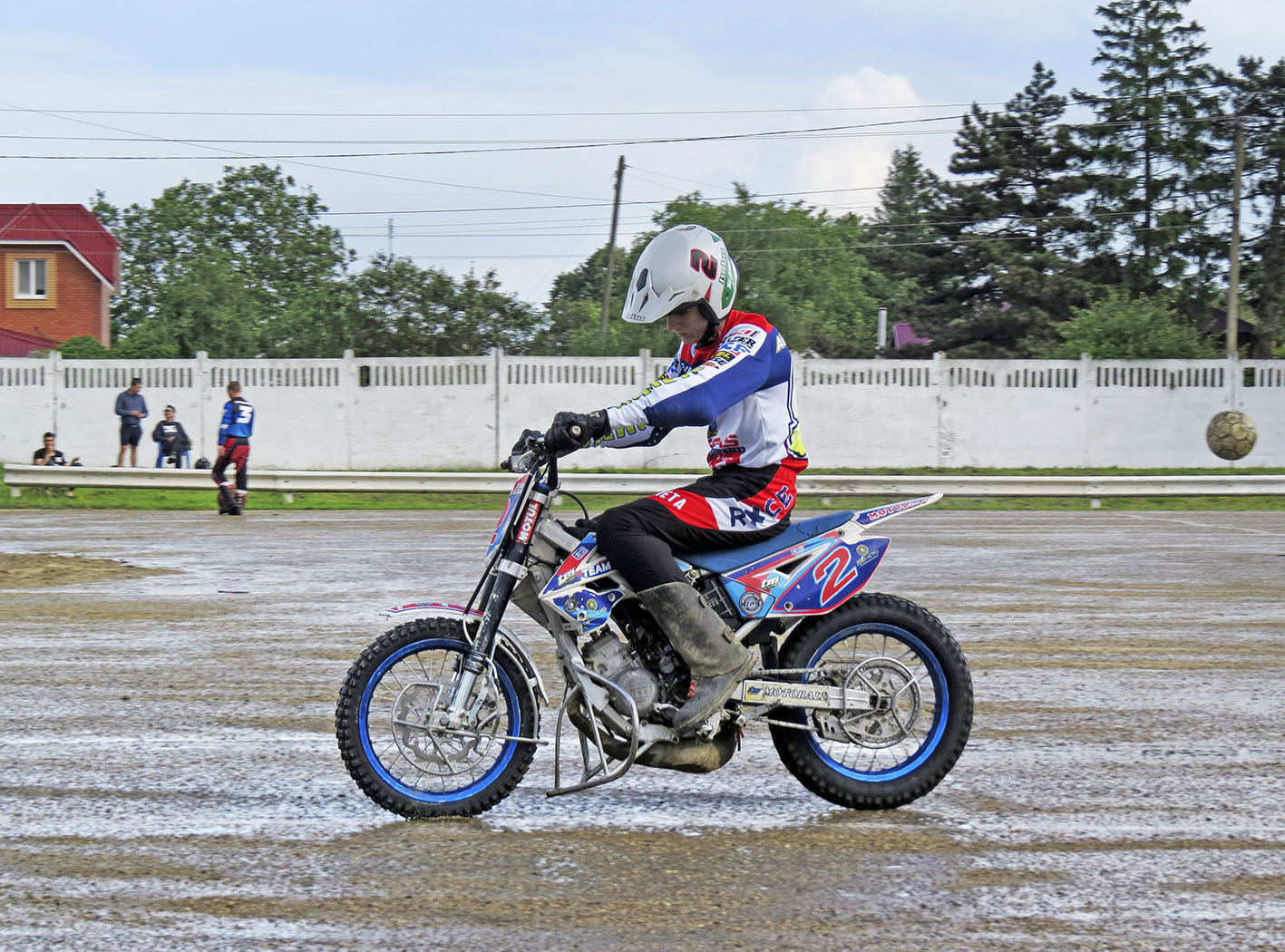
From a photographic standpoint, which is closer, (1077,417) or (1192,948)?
(1192,948)

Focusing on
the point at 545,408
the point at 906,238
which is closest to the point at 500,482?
the point at 545,408

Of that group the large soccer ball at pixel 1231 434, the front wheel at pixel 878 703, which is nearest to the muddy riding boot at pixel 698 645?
the front wheel at pixel 878 703

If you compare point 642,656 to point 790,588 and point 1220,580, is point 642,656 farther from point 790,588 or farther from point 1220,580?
point 1220,580

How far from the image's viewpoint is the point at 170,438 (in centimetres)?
2845

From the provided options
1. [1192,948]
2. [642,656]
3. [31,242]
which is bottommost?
[1192,948]

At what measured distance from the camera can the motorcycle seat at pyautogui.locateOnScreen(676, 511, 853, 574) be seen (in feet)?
17.3

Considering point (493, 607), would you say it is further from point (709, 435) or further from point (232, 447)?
point (232, 447)

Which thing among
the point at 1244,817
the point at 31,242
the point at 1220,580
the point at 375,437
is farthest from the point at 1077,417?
the point at 31,242

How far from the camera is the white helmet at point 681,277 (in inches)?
208

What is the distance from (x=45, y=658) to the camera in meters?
8.62

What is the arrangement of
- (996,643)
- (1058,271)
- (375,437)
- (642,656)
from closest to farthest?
(642,656) < (996,643) < (375,437) < (1058,271)

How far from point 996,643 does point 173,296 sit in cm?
3480

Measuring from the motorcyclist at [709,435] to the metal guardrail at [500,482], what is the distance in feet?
57.2

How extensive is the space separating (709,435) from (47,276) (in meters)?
54.0
